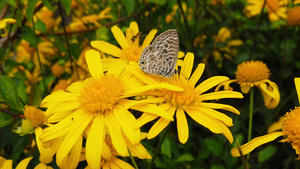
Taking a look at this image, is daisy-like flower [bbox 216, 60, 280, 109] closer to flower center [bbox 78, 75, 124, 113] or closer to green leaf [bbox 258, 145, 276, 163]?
green leaf [bbox 258, 145, 276, 163]

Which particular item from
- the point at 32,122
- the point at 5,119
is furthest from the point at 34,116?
the point at 5,119

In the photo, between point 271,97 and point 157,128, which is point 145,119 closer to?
point 157,128

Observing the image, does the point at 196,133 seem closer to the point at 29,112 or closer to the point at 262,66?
the point at 262,66

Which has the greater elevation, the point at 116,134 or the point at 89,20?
Answer: the point at 89,20

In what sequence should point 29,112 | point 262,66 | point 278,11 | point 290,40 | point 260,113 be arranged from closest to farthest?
point 29,112 → point 262,66 → point 260,113 → point 290,40 → point 278,11

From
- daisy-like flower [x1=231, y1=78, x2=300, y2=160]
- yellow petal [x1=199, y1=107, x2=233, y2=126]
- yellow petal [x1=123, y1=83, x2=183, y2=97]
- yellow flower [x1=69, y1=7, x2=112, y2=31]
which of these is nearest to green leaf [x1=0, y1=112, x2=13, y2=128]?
yellow petal [x1=123, y1=83, x2=183, y2=97]

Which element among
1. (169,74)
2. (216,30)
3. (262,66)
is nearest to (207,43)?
(216,30)
